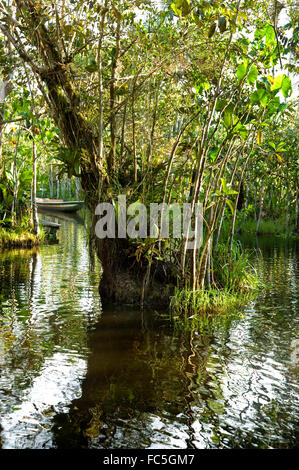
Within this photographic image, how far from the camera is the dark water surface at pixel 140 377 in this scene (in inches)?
133

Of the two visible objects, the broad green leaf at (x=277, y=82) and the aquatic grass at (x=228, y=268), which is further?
the aquatic grass at (x=228, y=268)

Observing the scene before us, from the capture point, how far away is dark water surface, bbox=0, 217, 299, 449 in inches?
133

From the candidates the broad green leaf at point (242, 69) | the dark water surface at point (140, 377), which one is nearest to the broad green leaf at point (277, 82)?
the broad green leaf at point (242, 69)

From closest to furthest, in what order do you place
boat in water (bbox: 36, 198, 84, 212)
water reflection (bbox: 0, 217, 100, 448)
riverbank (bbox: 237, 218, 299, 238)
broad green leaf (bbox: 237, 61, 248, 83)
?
water reflection (bbox: 0, 217, 100, 448) < broad green leaf (bbox: 237, 61, 248, 83) < riverbank (bbox: 237, 218, 299, 238) < boat in water (bbox: 36, 198, 84, 212)

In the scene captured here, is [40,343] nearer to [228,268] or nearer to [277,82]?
[228,268]

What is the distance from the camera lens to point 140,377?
4445 millimetres

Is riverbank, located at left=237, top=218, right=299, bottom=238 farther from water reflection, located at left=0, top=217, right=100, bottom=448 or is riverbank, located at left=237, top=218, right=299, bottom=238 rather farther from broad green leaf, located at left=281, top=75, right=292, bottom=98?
broad green leaf, located at left=281, top=75, right=292, bottom=98

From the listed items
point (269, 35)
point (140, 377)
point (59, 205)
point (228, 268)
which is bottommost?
point (140, 377)

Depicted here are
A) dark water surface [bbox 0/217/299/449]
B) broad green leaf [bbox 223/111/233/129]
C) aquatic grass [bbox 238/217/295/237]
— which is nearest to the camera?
dark water surface [bbox 0/217/299/449]

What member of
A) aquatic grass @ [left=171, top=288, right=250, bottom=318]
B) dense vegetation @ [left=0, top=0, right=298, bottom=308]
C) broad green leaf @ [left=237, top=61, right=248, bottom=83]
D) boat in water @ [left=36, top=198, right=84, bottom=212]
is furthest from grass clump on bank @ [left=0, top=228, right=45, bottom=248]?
boat in water @ [left=36, top=198, right=84, bottom=212]

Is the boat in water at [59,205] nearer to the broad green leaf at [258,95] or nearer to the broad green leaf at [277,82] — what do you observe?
the broad green leaf at [258,95]

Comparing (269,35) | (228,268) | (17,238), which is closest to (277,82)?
(269,35)
